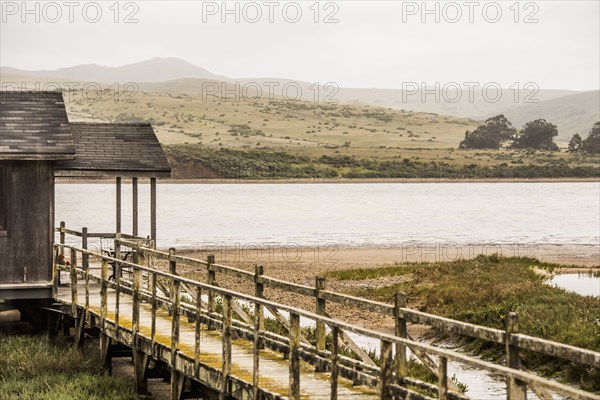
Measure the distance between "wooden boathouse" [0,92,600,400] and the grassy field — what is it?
83 cm

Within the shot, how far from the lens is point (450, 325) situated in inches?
365

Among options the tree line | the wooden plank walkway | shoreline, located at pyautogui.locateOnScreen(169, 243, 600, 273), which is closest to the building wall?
the wooden plank walkway

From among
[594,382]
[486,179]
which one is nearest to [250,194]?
[486,179]

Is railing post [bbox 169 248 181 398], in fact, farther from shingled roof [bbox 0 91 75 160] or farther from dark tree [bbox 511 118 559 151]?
dark tree [bbox 511 118 559 151]

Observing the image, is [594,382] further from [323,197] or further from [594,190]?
[594,190]

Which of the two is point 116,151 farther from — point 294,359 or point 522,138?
point 522,138

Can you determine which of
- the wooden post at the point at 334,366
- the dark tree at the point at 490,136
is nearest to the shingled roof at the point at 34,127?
the wooden post at the point at 334,366

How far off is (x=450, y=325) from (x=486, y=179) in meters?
103

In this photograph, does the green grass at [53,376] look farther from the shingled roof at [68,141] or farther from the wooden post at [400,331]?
the wooden post at [400,331]

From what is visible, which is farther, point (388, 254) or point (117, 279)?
point (388, 254)

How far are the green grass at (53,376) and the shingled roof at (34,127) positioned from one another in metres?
3.19

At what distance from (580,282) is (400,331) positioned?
19508mm

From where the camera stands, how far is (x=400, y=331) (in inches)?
414

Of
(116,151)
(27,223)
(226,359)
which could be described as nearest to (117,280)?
(27,223)
